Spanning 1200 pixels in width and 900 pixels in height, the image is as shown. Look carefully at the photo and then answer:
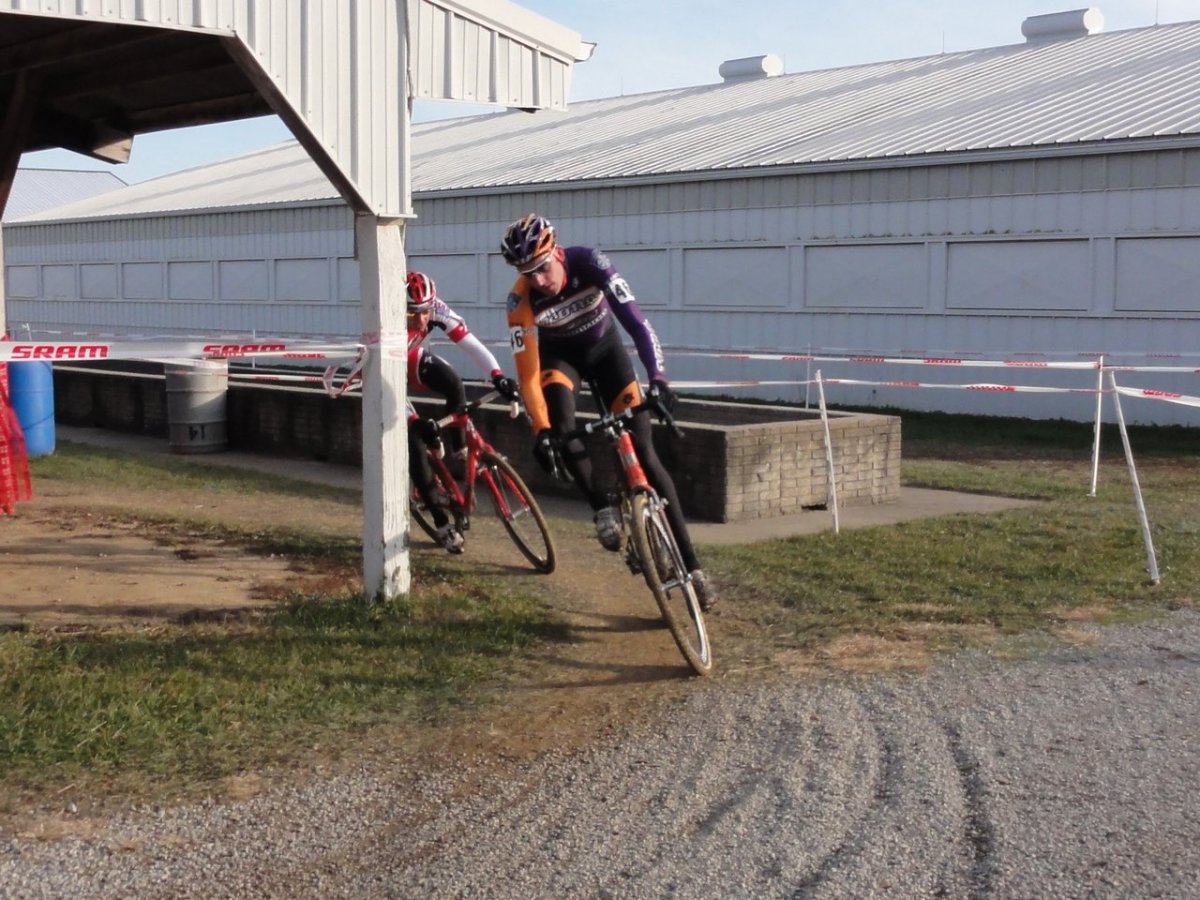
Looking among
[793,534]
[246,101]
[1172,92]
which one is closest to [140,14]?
[246,101]

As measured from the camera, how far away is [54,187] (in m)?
66.1

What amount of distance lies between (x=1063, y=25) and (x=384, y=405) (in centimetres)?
2768

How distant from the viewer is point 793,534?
33.9 ft

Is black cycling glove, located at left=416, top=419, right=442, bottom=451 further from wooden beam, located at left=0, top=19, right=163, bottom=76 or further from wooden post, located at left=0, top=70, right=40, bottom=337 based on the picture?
wooden post, located at left=0, top=70, right=40, bottom=337

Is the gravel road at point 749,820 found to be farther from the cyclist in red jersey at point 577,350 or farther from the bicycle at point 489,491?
the bicycle at point 489,491

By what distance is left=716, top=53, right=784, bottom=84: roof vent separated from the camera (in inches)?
1469

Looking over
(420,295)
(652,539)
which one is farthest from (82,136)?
(652,539)

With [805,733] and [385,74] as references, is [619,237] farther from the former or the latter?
[805,733]

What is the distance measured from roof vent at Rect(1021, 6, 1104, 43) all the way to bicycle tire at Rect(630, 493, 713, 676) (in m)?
27.8

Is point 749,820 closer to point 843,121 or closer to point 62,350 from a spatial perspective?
point 62,350

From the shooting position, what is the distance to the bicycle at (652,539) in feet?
21.6

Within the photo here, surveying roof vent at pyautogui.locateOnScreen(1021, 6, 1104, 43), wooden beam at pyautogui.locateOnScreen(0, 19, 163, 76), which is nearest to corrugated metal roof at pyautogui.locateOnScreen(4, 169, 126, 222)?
roof vent at pyautogui.locateOnScreen(1021, 6, 1104, 43)

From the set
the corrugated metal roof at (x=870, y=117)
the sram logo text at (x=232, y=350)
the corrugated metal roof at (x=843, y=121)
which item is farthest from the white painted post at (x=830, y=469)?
the corrugated metal roof at (x=870, y=117)

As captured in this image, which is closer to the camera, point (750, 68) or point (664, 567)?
point (664, 567)
